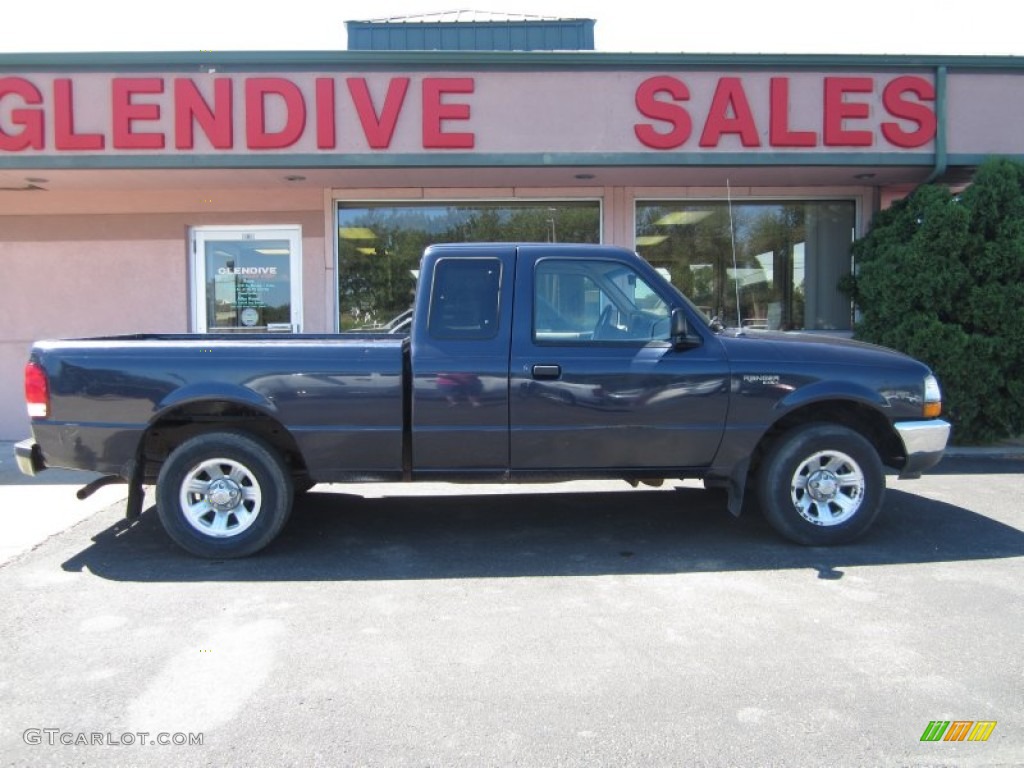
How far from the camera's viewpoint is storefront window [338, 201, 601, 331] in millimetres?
10328

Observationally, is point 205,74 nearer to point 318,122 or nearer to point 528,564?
point 318,122

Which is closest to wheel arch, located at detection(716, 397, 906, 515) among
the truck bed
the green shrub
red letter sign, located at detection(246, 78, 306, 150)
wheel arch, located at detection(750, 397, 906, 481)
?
wheel arch, located at detection(750, 397, 906, 481)

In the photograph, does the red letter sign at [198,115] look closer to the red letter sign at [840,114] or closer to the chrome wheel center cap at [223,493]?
the chrome wheel center cap at [223,493]

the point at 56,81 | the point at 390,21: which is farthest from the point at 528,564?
the point at 390,21

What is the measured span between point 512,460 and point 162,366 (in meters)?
2.31

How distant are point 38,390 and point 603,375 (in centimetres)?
363

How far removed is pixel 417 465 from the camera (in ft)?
17.5

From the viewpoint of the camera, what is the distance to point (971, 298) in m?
8.73

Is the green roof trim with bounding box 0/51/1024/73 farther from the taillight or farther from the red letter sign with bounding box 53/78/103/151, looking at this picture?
the taillight

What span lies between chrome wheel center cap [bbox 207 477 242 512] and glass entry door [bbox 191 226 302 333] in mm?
5391

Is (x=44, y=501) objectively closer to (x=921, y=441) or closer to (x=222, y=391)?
(x=222, y=391)

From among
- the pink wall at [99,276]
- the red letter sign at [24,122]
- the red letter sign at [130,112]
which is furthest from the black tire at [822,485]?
the red letter sign at [24,122]

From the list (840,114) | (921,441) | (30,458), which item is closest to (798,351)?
(921,441)

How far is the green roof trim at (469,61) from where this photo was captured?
858 centimetres
